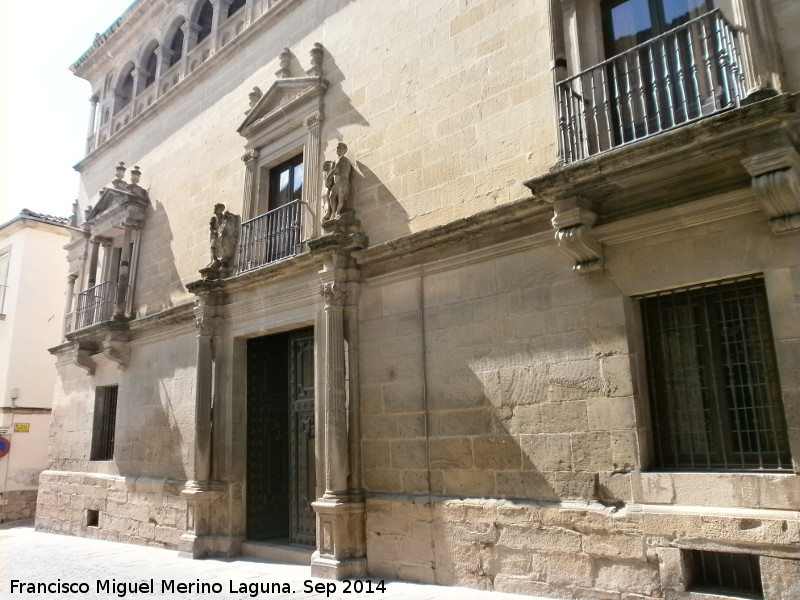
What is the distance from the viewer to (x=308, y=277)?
7461 millimetres

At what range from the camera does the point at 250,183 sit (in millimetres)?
8914

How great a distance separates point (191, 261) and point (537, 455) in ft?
21.4

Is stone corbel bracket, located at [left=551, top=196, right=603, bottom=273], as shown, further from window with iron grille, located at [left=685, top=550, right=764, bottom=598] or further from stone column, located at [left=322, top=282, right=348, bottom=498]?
stone column, located at [left=322, top=282, right=348, bottom=498]

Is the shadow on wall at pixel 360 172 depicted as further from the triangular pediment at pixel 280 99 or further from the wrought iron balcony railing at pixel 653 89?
the wrought iron balcony railing at pixel 653 89

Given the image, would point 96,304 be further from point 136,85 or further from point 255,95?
point 255,95

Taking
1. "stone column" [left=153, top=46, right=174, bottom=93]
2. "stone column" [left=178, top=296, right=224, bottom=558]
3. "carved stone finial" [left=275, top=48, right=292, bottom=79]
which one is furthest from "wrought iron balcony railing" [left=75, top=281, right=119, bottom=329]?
"carved stone finial" [left=275, top=48, right=292, bottom=79]

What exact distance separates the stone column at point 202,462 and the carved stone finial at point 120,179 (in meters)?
4.10

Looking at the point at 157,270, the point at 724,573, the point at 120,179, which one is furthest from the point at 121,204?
the point at 724,573

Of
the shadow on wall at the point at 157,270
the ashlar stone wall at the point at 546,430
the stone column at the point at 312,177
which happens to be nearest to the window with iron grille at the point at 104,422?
the shadow on wall at the point at 157,270

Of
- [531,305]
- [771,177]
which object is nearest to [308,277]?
[531,305]

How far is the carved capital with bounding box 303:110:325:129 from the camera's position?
799 cm

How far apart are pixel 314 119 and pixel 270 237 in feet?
5.24

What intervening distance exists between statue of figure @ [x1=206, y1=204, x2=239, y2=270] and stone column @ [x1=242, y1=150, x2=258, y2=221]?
210 mm

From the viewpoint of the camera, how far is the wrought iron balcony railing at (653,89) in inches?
179
